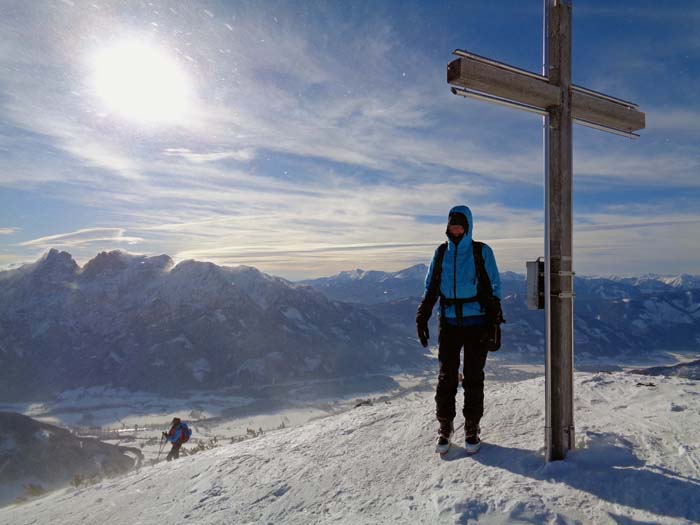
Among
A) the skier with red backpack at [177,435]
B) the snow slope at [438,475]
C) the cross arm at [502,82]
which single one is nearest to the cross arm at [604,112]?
the cross arm at [502,82]

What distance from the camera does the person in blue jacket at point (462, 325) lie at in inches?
236

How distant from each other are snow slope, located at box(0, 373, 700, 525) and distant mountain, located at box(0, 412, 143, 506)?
54.1 metres

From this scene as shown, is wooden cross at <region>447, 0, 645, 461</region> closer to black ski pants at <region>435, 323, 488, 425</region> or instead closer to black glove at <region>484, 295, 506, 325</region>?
black glove at <region>484, 295, 506, 325</region>

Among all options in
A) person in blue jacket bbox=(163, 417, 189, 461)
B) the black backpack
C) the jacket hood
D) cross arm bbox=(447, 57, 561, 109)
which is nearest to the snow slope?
the black backpack

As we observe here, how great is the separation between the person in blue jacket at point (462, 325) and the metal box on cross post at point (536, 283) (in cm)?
46

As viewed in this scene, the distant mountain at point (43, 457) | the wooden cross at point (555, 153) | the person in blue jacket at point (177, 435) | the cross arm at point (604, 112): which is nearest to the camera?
the wooden cross at point (555, 153)

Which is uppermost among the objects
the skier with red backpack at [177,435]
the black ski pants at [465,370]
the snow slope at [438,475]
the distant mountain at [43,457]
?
the black ski pants at [465,370]

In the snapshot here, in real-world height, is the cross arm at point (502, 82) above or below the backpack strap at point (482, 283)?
above

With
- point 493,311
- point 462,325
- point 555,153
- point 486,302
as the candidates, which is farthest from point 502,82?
point 462,325

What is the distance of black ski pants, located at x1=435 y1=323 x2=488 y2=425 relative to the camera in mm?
6008

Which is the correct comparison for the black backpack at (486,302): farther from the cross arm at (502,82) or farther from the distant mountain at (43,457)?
the distant mountain at (43,457)

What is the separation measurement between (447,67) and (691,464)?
17.9ft

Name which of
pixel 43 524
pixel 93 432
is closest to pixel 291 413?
pixel 93 432

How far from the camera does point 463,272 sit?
19.9 ft
